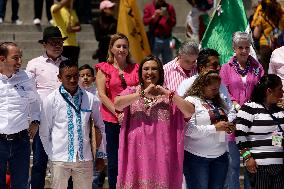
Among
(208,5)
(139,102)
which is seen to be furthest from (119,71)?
(208,5)

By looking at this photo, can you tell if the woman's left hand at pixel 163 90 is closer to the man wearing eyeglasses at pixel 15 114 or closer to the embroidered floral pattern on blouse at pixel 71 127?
the embroidered floral pattern on blouse at pixel 71 127

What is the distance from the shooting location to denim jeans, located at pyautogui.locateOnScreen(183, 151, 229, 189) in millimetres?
8977

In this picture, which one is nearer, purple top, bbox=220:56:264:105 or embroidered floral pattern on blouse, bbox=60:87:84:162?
embroidered floral pattern on blouse, bbox=60:87:84:162

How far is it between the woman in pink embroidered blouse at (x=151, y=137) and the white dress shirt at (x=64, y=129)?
520 millimetres

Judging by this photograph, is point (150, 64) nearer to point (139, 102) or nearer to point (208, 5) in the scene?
point (139, 102)

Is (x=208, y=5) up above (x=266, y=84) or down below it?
above

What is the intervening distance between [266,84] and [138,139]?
4.43 ft

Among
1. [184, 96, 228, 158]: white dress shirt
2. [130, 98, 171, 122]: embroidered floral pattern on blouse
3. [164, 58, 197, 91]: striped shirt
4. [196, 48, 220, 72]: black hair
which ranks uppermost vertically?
[196, 48, 220, 72]: black hair

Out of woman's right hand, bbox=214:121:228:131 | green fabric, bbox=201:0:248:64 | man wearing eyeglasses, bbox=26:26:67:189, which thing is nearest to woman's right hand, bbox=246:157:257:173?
woman's right hand, bbox=214:121:228:131

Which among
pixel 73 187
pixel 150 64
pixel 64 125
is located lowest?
pixel 73 187

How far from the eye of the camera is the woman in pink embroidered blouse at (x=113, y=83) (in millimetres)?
9484

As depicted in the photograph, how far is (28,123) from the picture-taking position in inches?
362

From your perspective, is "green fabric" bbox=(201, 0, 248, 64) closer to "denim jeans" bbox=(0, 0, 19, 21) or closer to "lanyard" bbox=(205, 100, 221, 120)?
"lanyard" bbox=(205, 100, 221, 120)

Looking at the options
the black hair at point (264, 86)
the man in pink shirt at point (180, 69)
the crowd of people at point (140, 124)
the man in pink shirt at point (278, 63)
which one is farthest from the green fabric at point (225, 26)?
the black hair at point (264, 86)
